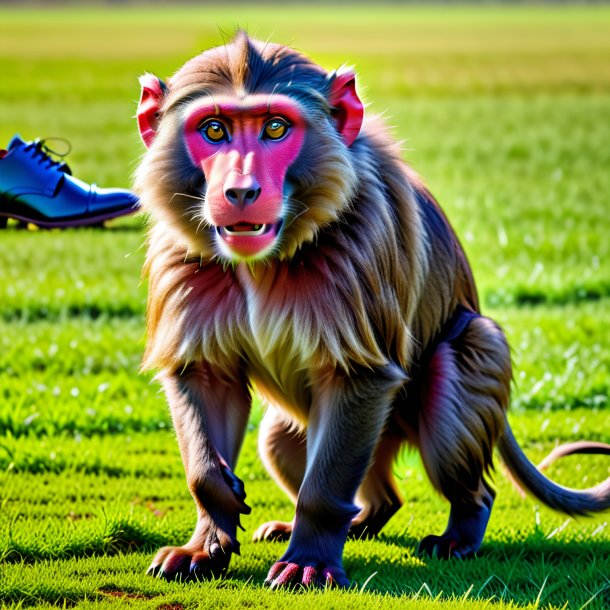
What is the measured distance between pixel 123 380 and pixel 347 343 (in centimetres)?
355

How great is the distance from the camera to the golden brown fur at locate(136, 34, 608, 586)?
4832 mm

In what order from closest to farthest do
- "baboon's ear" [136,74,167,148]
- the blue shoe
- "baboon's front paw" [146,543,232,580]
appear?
"baboon's front paw" [146,543,232,580], "baboon's ear" [136,74,167,148], the blue shoe

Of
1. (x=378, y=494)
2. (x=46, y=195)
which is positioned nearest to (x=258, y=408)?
(x=378, y=494)

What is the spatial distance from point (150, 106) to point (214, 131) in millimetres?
385

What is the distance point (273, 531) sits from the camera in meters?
5.66

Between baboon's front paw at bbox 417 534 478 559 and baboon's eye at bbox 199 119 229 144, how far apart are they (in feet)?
6.32

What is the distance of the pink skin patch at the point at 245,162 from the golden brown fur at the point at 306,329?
6 cm

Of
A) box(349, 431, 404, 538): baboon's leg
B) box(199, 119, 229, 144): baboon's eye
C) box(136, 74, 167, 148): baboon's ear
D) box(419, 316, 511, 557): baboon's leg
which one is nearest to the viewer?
box(199, 119, 229, 144): baboon's eye

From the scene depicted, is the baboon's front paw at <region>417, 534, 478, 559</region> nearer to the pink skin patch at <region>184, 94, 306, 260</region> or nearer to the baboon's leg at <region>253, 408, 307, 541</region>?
the baboon's leg at <region>253, 408, 307, 541</region>

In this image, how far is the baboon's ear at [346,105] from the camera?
4902 mm

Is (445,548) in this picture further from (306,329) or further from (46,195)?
(46,195)

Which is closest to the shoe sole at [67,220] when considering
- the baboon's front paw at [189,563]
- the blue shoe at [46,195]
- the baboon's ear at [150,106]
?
the blue shoe at [46,195]

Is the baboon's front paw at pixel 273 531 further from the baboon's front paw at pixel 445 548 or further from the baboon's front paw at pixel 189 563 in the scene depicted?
the baboon's front paw at pixel 189 563

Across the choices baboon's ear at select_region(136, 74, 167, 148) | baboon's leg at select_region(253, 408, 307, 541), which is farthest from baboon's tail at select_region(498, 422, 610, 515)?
baboon's ear at select_region(136, 74, 167, 148)
